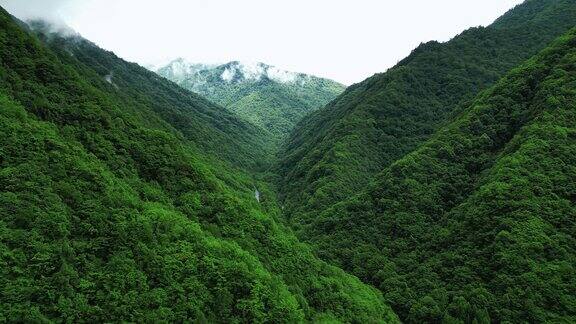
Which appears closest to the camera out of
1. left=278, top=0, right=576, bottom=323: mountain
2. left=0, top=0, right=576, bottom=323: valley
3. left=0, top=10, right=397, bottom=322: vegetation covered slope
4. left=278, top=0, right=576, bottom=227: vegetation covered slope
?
left=0, top=10, right=397, bottom=322: vegetation covered slope

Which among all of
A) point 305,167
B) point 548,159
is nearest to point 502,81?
point 548,159

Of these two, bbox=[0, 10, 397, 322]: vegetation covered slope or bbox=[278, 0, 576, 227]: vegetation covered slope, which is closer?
bbox=[0, 10, 397, 322]: vegetation covered slope

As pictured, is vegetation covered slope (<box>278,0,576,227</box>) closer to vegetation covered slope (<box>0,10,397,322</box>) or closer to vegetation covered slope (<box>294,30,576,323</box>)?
vegetation covered slope (<box>294,30,576,323</box>)

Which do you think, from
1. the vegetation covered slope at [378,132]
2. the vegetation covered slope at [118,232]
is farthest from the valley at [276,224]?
the vegetation covered slope at [378,132]

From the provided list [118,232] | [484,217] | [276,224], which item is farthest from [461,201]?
[118,232]

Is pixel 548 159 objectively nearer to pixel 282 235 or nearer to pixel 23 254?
pixel 282 235

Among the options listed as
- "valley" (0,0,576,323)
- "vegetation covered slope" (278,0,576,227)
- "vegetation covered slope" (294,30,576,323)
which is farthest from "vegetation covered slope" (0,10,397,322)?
"vegetation covered slope" (278,0,576,227)

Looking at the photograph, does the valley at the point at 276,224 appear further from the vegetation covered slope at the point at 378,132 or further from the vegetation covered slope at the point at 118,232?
the vegetation covered slope at the point at 378,132
